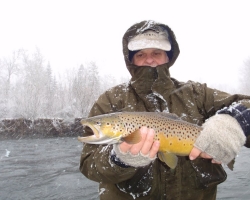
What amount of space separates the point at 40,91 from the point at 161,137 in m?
28.2

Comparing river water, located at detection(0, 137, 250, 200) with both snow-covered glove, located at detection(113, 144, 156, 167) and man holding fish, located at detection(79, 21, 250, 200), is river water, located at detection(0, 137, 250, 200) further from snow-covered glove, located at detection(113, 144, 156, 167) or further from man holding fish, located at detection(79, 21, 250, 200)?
snow-covered glove, located at detection(113, 144, 156, 167)

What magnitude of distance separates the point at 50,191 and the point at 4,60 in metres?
33.8

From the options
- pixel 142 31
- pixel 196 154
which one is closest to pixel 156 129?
pixel 196 154

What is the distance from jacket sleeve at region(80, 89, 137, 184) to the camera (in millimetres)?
1994

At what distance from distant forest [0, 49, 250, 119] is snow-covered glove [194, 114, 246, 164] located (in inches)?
866

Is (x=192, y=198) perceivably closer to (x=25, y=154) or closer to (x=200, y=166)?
(x=200, y=166)

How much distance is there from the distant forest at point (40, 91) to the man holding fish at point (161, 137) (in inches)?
842

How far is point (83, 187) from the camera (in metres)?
6.85

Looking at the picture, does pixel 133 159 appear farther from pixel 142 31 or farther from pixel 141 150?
pixel 142 31

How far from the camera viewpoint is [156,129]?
2.15 m

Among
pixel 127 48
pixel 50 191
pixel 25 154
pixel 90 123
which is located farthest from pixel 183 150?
pixel 25 154

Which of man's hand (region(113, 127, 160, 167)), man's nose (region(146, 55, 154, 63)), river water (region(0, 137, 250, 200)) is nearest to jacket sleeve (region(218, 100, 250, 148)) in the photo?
man's hand (region(113, 127, 160, 167))

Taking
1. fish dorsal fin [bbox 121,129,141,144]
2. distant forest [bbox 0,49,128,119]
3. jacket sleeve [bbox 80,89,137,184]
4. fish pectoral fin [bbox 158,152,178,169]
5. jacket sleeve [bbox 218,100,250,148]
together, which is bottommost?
distant forest [bbox 0,49,128,119]

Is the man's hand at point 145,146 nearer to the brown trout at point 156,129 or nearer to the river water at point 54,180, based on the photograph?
the brown trout at point 156,129
